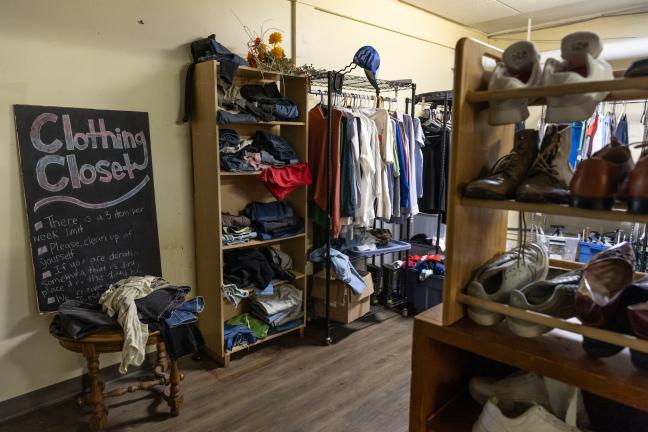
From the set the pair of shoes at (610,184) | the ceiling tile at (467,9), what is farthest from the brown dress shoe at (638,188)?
the ceiling tile at (467,9)

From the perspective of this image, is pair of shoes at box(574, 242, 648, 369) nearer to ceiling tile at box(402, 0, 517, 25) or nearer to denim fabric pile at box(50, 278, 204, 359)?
denim fabric pile at box(50, 278, 204, 359)

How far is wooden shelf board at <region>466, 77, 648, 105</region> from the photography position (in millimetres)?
885

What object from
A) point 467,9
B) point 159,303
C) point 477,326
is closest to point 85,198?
point 159,303

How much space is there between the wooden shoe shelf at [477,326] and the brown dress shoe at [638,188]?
0.02 m

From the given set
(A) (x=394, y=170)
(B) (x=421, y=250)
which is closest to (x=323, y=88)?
(A) (x=394, y=170)

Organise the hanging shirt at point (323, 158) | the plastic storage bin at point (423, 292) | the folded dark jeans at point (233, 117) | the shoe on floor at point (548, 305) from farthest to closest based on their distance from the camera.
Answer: the plastic storage bin at point (423, 292) < the hanging shirt at point (323, 158) < the folded dark jeans at point (233, 117) < the shoe on floor at point (548, 305)

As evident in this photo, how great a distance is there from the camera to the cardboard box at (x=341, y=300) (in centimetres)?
323

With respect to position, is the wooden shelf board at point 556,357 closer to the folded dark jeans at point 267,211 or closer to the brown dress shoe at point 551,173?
the brown dress shoe at point 551,173

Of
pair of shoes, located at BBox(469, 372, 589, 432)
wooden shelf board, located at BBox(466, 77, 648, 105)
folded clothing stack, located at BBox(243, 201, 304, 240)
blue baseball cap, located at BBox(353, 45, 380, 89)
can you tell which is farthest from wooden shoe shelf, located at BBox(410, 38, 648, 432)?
blue baseball cap, located at BBox(353, 45, 380, 89)

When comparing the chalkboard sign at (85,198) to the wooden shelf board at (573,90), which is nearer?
the wooden shelf board at (573,90)

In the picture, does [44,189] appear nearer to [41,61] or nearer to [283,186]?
[41,61]

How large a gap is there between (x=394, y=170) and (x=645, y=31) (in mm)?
3199

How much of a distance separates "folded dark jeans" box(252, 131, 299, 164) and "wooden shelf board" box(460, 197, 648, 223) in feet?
6.32

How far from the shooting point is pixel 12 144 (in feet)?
7.16
